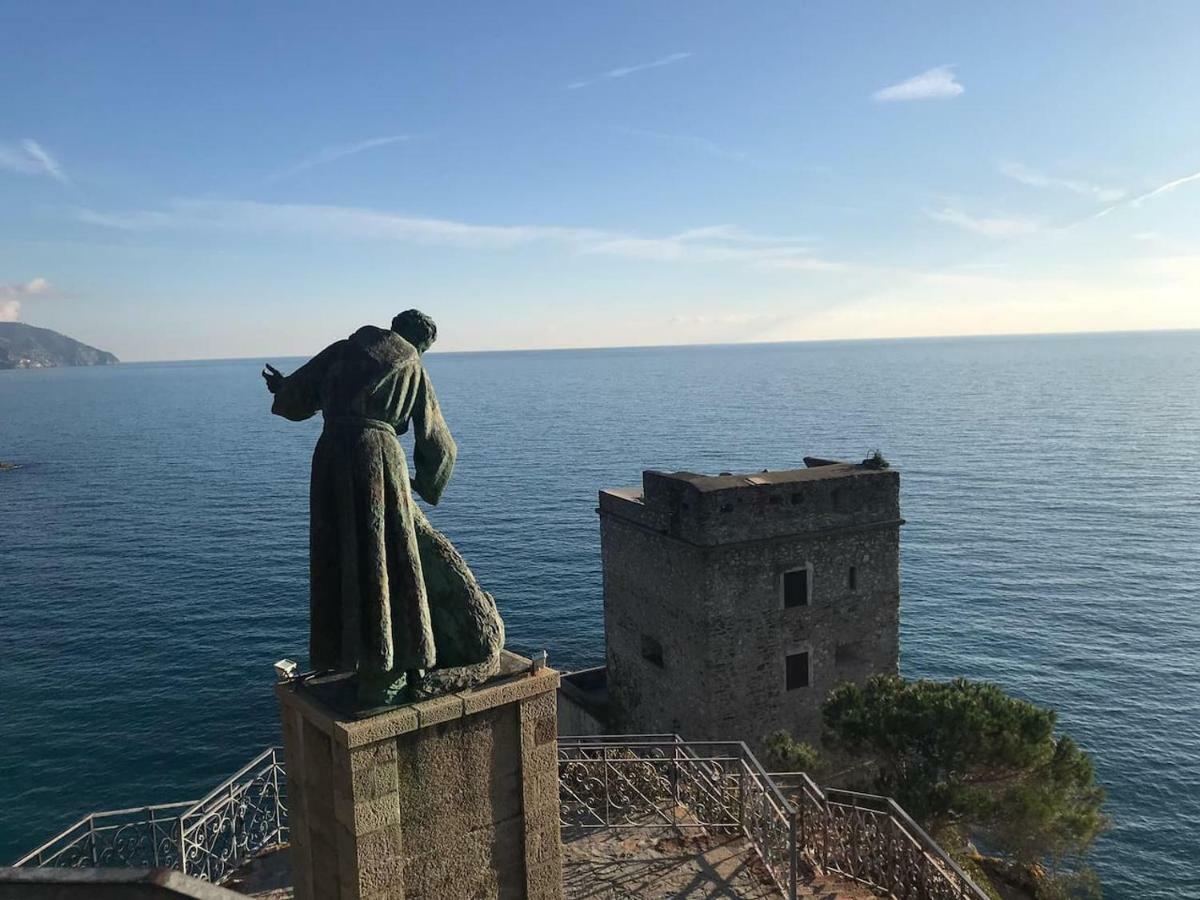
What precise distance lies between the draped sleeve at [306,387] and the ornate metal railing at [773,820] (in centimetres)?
707

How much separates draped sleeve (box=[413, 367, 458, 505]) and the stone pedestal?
158 centimetres

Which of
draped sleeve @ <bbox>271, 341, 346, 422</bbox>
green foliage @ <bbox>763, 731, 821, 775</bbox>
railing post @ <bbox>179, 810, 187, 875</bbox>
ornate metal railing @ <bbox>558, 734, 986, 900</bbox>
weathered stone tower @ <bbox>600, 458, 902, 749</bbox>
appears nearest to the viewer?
draped sleeve @ <bbox>271, 341, 346, 422</bbox>

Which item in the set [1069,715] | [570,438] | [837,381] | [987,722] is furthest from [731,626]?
[837,381]

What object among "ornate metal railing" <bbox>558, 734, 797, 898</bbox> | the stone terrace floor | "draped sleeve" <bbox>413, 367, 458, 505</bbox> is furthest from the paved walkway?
"draped sleeve" <bbox>413, 367, 458, 505</bbox>

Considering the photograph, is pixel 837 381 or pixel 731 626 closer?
pixel 731 626

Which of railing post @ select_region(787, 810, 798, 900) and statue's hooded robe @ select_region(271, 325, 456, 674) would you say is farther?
railing post @ select_region(787, 810, 798, 900)

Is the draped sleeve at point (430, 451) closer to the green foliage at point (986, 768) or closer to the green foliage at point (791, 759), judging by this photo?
the green foliage at point (986, 768)

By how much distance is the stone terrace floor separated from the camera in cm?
1046

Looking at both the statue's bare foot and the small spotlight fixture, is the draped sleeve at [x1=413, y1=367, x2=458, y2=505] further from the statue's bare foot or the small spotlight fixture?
the small spotlight fixture

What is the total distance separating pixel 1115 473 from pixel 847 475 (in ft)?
194

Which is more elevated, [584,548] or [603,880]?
[603,880]

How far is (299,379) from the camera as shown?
7.02m

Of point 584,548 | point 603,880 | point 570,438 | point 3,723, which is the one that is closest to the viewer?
point 603,880

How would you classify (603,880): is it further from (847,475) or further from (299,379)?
(847,475)
